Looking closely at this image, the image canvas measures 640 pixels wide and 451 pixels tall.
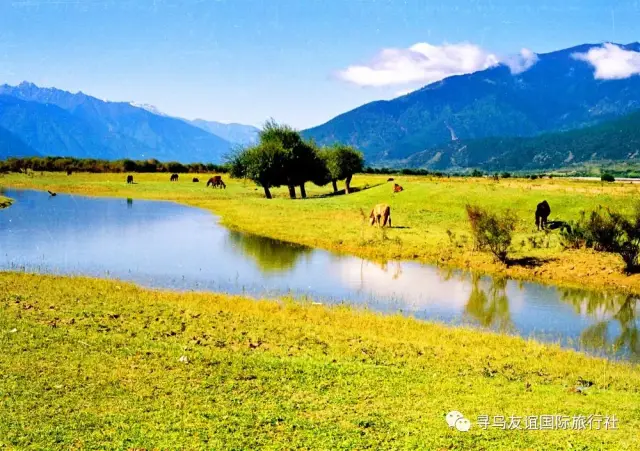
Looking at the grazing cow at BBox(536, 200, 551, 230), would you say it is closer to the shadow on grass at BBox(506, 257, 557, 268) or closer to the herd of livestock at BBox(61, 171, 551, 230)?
the herd of livestock at BBox(61, 171, 551, 230)

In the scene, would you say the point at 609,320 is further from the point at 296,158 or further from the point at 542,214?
the point at 296,158

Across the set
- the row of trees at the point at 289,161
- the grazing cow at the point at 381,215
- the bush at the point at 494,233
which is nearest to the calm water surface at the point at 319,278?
the bush at the point at 494,233

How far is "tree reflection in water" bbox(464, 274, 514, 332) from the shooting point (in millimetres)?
21547

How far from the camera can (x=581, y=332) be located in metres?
20.5

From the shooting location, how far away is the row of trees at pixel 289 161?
254ft

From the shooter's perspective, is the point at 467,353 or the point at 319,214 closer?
the point at 467,353

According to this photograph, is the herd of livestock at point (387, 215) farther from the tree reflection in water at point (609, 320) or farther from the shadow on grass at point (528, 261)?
the tree reflection in water at point (609, 320)

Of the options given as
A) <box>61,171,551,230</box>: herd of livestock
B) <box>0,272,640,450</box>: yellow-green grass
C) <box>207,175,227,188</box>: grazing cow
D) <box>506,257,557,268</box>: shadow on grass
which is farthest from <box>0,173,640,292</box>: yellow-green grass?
<box>207,175,227,188</box>: grazing cow

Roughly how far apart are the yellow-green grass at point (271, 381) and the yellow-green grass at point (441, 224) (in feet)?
46.7

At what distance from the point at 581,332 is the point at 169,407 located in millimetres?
15678

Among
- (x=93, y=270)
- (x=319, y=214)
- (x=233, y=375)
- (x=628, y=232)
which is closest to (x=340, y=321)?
(x=233, y=375)

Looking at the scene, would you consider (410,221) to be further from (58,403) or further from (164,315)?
(58,403)

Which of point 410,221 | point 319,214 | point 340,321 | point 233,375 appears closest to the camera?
point 233,375

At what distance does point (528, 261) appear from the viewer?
3216cm
